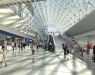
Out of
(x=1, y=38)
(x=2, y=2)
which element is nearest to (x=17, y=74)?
(x=2, y=2)

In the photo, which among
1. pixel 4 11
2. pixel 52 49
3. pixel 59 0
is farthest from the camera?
pixel 59 0

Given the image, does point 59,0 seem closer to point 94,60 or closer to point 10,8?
point 10,8

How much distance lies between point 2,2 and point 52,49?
19837 mm

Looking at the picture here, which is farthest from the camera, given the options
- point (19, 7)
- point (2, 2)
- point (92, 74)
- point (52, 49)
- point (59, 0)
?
point (59, 0)

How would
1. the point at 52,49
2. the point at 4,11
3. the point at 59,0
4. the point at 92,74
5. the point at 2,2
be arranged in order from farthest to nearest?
the point at 59,0 → the point at 52,49 → the point at 4,11 → the point at 2,2 → the point at 92,74

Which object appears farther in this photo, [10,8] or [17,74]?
[10,8]

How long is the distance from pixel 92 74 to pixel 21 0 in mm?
12686

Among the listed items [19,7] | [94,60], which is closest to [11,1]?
[19,7]

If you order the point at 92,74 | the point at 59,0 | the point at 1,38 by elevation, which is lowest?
the point at 92,74

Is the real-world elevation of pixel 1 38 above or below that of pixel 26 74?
above

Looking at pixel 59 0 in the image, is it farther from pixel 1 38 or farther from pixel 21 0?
pixel 21 0

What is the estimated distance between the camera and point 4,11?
22.8m

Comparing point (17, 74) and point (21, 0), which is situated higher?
point (21, 0)

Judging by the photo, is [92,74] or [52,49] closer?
[92,74]
